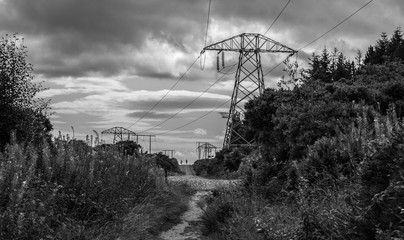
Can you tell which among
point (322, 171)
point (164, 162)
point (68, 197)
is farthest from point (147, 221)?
point (164, 162)

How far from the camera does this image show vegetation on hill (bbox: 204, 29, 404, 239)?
545 centimetres

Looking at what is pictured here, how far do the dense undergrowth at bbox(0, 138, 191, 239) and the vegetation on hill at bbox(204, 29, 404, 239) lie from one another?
218 centimetres

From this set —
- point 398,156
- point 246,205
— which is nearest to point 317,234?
point 398,156

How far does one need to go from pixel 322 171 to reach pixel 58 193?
5350mm

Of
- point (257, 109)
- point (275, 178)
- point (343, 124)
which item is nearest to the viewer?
point (343, 124)

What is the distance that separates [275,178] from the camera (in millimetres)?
13141

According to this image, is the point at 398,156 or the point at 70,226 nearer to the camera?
the point at 398,156

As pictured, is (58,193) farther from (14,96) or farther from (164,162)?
(164,162)

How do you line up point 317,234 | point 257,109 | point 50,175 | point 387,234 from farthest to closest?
point 257,109, point 50,175, point 317,234, point 387,234

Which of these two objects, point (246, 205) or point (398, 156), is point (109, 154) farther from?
point (398, 156)

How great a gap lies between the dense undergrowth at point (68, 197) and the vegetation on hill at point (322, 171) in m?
2.18

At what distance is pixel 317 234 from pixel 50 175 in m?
4.72

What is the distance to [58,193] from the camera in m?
8.15

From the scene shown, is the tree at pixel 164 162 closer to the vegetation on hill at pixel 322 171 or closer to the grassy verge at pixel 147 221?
the grassy verge at pixel 147 221
